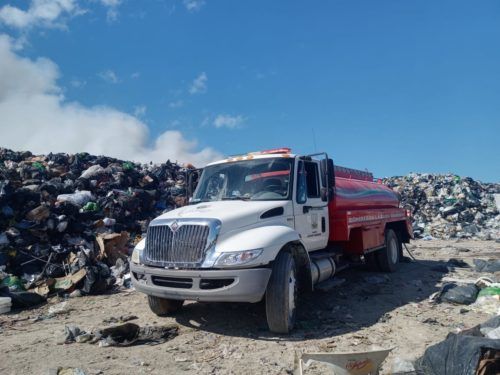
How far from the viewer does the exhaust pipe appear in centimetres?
555

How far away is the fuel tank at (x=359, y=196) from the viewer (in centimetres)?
675

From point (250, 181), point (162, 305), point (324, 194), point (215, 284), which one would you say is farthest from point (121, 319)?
point (324, 194)

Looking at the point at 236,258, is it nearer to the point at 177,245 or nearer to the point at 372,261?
the point at 177,245

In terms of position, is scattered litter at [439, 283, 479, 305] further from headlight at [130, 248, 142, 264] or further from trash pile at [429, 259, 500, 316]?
headlight at [130, 248, 142, 264]

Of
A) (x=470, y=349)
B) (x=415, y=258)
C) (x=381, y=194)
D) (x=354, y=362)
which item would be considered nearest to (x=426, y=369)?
(x=470, y=349)

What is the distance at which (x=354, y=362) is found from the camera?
9.89 ft

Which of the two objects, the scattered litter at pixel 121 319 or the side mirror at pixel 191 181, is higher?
the side mirror at pixel 191 181

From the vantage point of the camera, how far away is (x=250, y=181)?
559cm

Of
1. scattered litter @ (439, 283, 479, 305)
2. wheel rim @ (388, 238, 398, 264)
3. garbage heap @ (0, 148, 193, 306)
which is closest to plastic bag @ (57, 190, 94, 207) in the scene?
garbage heap @ (0, 148, 193, 306)

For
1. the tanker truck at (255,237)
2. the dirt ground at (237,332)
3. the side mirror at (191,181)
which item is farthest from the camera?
the side mirror at (191,181)

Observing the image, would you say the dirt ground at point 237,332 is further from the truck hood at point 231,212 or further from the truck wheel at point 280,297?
the truck hood at point 231,212

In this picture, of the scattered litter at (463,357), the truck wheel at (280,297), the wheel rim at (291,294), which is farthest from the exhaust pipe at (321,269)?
the scattered litter at (463,357)

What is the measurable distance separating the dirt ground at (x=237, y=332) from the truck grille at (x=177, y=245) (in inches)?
39.0

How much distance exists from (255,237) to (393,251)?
586cm
